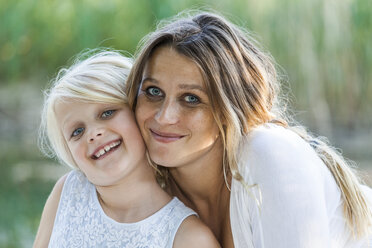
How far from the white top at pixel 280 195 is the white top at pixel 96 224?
199mm

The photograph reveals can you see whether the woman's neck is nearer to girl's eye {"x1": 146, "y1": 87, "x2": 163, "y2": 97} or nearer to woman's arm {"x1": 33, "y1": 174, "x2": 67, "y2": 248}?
girl's eye {"x1": 146, "y1": 87, "x2": 163, "y2": 97}

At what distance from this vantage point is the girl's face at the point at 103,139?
77.0 inches

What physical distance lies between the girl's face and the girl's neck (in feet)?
0.15

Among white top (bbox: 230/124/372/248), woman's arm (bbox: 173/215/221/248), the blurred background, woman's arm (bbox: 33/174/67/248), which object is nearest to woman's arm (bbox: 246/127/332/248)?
white top (bbox: 230/124/372/248)

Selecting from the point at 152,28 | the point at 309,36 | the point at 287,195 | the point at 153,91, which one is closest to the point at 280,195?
the point at 287,195

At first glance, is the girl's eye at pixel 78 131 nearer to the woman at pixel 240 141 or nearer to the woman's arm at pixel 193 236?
the woman at pixel 240 141

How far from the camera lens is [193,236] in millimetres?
1910

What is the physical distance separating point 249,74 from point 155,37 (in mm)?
312

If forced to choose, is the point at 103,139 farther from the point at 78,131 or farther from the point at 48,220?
the point at 48,220

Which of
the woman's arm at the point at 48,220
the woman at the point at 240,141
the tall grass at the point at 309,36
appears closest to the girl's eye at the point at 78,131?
the woman at the point at 240,141

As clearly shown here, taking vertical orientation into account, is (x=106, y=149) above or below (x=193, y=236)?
above

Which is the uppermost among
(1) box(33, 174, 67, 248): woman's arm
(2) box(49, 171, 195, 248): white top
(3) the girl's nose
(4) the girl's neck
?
(3) the girl's nose

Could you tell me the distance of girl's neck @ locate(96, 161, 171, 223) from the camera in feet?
6.70

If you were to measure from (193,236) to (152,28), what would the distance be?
5183 millimetres
